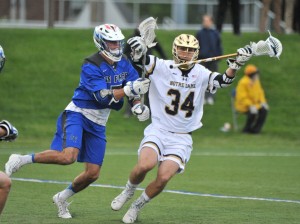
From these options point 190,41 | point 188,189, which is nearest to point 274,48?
point 190,41

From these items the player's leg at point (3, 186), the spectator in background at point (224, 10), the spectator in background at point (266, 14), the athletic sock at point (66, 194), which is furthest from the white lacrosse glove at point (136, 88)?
the spectator in background at point (266, 14)

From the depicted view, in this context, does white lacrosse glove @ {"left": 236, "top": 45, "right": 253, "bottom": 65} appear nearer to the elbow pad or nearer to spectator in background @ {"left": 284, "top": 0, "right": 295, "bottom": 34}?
the elbow pad

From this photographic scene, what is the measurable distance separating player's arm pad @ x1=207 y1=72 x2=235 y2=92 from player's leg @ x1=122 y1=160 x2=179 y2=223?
1080 millimetres

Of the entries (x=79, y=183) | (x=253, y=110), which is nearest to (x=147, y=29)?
(x=79, y=183)

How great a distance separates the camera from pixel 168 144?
1089cm

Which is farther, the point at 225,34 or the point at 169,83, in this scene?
the point at 225,34

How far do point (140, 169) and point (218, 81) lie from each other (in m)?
1.43

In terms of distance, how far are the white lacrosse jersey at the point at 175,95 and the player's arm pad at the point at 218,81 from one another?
0.17ft

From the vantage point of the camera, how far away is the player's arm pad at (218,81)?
1103cm

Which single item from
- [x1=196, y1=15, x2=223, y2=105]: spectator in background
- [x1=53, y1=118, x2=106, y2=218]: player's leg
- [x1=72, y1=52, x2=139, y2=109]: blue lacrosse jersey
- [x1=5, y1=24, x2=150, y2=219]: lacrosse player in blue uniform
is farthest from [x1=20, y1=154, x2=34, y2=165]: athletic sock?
[x1=196, y1=15, x2=223, y2=105]: spectator in background

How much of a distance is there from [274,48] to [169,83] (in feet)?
4.14

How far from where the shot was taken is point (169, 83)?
1109 centimetres

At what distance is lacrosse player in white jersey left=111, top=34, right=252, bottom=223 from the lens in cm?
1073

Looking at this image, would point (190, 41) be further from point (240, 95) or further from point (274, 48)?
point (240, 95)
